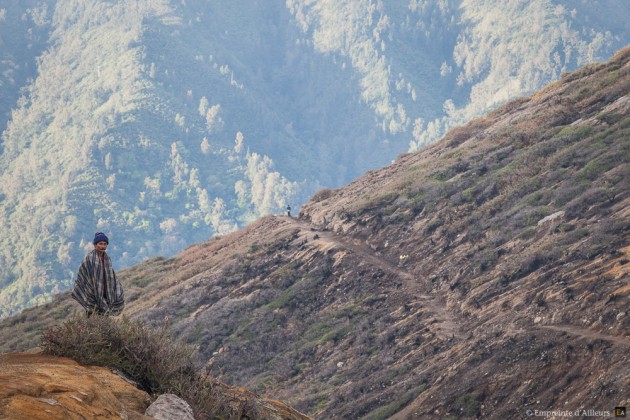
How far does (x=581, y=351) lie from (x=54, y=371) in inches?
592

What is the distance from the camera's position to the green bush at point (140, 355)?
12.2 m

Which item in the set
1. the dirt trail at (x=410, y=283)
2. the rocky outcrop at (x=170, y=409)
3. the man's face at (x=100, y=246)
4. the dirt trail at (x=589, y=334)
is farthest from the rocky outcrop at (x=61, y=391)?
the dirt trail at (x=410, y=283)

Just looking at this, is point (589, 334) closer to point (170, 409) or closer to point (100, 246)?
point (100, 246)

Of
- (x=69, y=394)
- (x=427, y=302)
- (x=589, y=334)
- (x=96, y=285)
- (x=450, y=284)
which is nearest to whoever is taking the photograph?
(x=69, y=394)

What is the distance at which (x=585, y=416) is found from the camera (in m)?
19.8

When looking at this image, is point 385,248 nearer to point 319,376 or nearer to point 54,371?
point 319,376

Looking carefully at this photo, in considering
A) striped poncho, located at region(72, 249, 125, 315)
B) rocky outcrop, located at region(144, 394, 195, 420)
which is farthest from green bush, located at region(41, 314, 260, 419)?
striped poncho, located at region(72, 249, 125, 315)

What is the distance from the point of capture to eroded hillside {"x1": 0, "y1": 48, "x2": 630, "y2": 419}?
2358cm

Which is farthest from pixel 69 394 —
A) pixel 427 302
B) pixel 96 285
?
pixel 427 302

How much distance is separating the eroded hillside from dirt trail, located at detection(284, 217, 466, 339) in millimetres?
97

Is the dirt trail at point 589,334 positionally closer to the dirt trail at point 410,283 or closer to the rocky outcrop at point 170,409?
the dirt trail at point 410,283

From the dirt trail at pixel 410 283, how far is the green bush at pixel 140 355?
55.3 ft

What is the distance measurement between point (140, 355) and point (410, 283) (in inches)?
929

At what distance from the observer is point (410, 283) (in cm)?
3528
